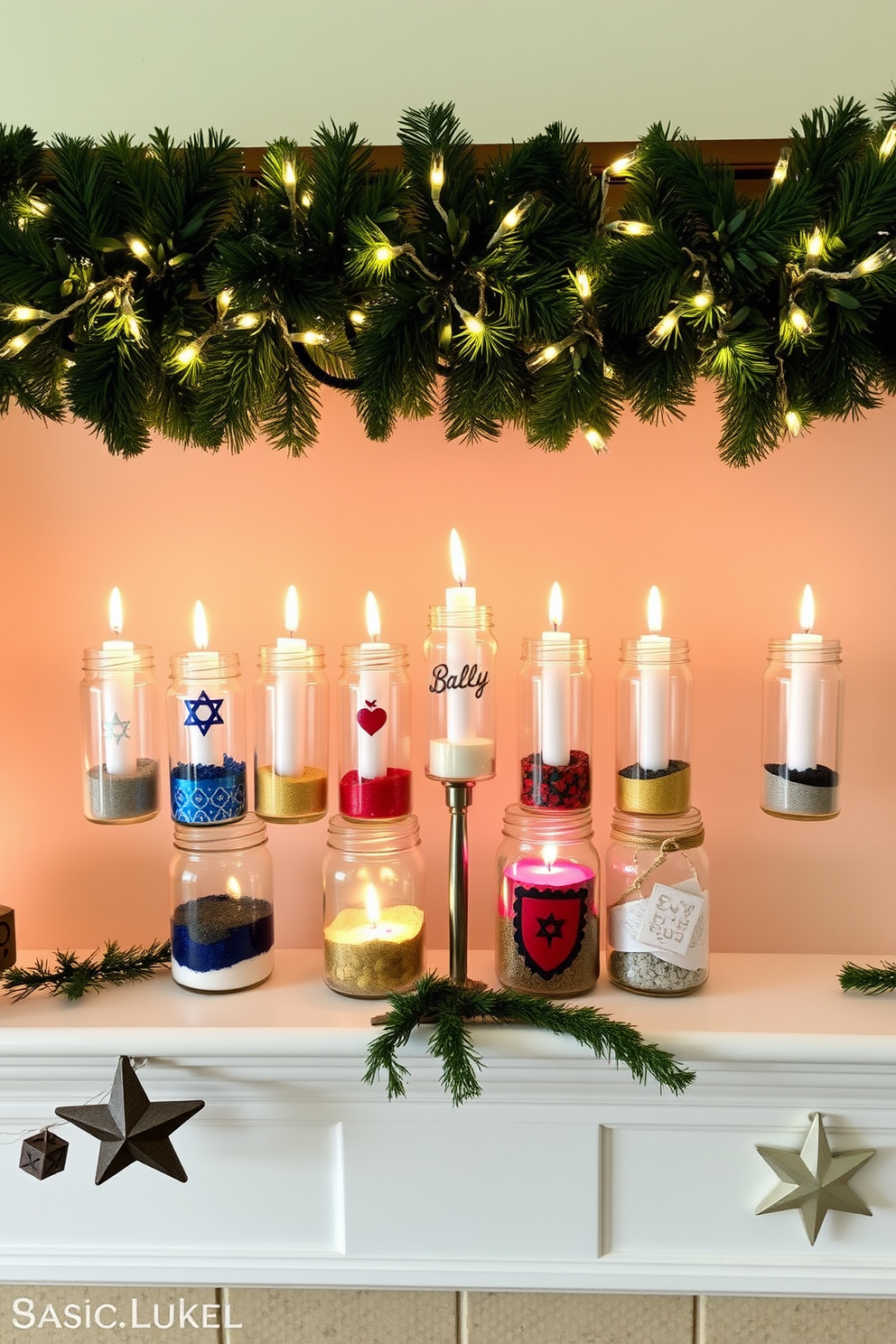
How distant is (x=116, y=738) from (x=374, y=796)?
→ 25cm

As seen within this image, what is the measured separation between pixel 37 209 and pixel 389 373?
0.33m

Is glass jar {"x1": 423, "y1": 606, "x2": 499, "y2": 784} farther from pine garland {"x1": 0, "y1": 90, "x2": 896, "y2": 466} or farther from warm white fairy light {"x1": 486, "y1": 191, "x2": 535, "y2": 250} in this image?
warm white fairy light {"x1": 486, "y1": 191, "x2": 535, "y2": 250}

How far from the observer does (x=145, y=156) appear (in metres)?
0.81

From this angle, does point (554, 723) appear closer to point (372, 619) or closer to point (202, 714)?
point (372, 619)

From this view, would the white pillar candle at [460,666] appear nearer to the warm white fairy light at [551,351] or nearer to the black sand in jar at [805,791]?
the warm white fairy light at [551,351]

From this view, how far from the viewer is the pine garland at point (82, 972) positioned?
2.94 ft

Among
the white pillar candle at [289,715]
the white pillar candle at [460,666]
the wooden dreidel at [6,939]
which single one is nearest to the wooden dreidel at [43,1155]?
the wooden dreidel at [6,939]

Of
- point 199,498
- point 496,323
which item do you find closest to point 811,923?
point 496,323

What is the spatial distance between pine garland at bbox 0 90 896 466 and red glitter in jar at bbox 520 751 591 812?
0.32 meters

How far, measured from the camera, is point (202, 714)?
87cm

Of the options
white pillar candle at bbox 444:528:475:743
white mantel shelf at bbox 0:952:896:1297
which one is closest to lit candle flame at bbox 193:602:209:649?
white pillar candle at bbox 444:528:475:743

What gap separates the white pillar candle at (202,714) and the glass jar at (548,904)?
0.29 meters

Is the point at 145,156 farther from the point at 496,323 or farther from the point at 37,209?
the point at 496,323

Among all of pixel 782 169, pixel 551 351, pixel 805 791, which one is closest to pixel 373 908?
pixel 805 791
